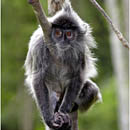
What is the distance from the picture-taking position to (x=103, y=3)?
19.5 metres

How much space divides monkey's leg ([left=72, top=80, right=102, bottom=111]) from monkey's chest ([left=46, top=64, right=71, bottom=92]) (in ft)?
1.30

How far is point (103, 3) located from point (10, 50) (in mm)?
4211

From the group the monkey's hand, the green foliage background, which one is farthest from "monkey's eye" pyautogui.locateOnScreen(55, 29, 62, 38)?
the green foliage background

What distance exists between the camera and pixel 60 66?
6.83 m

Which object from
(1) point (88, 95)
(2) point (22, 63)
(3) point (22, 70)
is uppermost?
(1) point (88, 95)

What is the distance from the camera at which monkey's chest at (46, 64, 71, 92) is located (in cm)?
683

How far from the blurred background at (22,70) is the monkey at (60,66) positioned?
431 inches

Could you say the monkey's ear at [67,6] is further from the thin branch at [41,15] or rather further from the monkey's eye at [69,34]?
the thin branch at [41,15]

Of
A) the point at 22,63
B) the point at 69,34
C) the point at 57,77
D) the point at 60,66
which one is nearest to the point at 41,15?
the point at 69,34

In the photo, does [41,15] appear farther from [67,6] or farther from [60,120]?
[60,120]

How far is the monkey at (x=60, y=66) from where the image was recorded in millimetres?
6559

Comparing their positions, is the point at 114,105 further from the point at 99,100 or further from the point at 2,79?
the point at 99,100

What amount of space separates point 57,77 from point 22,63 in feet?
44.5

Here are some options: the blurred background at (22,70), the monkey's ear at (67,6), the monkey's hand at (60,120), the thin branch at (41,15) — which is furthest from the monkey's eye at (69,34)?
the blurred background at (22,70)
